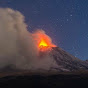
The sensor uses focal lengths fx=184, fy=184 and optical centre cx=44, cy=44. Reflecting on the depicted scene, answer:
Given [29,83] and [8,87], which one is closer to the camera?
[8,87]

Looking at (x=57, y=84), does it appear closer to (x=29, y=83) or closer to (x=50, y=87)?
(x=50, y=87)

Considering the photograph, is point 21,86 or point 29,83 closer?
point 21,86

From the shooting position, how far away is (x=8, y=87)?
101375mm

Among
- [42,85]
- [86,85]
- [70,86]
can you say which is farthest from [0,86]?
[86,85]

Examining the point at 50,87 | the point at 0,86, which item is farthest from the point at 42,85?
the point at 0,86

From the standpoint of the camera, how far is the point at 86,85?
105 meters

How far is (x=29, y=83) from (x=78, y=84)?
2908cm

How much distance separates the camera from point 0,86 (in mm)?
104188

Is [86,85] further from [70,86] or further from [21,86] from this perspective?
[21,86]

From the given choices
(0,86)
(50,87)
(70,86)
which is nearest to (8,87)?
(0,86)

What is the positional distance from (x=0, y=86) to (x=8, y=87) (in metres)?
5.80

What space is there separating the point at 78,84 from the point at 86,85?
5203 mm

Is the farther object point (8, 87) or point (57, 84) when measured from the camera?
point (57, 84)

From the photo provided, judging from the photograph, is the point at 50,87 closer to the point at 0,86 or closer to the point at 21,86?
the point at 21,86
